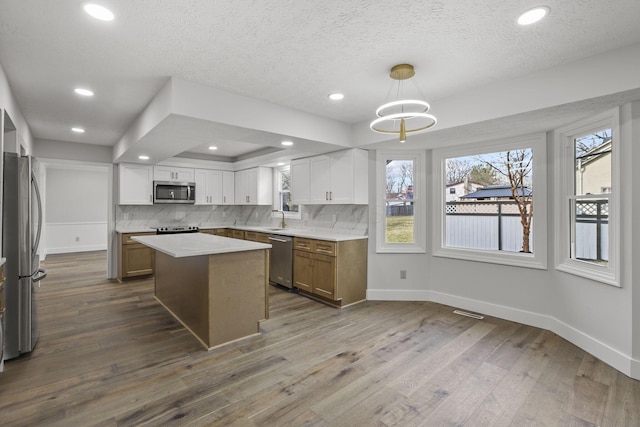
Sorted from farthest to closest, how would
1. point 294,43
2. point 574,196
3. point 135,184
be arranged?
point 135,184 < point 574,196 < point 294,43

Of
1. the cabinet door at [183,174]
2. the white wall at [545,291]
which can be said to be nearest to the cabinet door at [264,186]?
the cabinet door at [183,174]

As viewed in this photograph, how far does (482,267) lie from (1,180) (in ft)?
16.0

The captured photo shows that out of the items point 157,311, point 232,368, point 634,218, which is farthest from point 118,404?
point 634,218

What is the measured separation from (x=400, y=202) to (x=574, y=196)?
1924mm

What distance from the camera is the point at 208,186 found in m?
6.73

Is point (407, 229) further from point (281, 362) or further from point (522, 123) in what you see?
point (281, 362)

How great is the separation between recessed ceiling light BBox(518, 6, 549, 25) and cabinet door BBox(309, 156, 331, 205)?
295 centimetres

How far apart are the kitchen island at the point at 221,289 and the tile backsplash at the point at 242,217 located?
1.82 m

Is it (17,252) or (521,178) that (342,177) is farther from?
(17,252)

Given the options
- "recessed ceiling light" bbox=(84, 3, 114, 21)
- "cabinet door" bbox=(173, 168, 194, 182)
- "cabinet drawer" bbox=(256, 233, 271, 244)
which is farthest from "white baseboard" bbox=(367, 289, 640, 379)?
"cabinet door" bbox=(173, 168, 194, 182)

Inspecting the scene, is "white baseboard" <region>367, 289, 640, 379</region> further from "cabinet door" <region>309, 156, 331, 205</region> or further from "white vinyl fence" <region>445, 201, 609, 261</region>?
"cabinet door" <region>309, 156, 331, 205</region>

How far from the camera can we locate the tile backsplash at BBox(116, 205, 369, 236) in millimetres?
4793

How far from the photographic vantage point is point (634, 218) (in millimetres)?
2475

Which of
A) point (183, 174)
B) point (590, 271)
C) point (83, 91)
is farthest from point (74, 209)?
point (590, 271)
